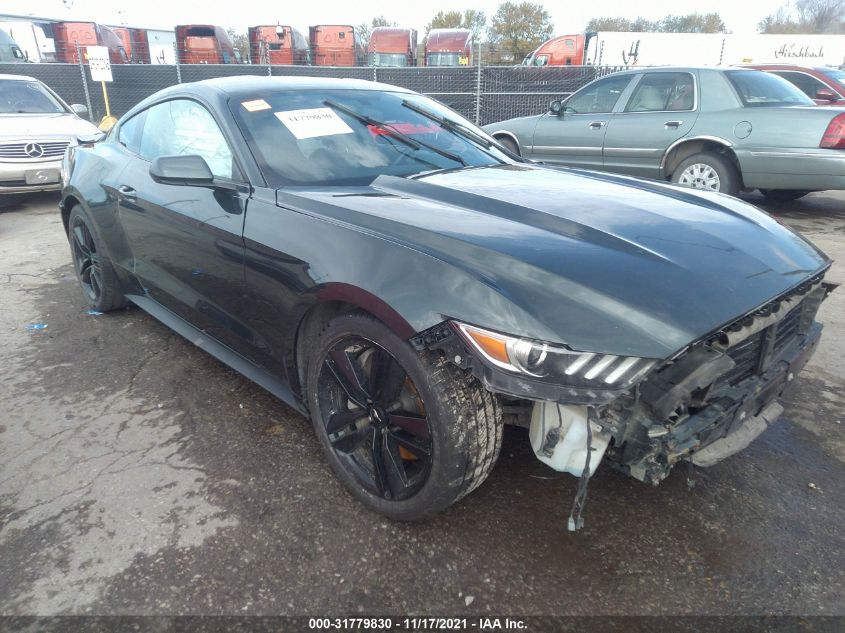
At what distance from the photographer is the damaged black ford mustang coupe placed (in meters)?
1.57

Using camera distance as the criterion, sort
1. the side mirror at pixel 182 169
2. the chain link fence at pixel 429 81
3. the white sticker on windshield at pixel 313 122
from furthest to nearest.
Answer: the chain link fence at pixel 429 81, the white sticker on windshield at pixel 313 122, the side mirror at pixel 182 169

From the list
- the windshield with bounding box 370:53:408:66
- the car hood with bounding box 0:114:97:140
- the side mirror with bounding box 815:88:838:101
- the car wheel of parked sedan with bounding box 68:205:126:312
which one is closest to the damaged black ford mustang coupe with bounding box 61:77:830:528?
the car wheel of parked sedan with bounding box 68:205:126:312

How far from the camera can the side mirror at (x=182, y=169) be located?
2.44m

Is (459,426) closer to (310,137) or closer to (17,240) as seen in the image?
(310,137)

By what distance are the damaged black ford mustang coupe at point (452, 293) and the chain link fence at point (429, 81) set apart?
414 inches

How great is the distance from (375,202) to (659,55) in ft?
85.6

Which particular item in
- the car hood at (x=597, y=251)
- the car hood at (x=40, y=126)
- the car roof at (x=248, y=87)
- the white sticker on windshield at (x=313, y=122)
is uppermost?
the car roof at (x=248, y=87)

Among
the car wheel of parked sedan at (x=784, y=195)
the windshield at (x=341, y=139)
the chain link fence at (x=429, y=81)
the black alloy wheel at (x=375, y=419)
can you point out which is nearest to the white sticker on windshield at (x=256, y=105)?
the windshield at (x=341, y=139)

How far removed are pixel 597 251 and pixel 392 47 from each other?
19.1 meters

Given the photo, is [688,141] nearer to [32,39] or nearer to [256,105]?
[256,105]

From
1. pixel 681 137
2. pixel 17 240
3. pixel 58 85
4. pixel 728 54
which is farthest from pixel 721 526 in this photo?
pixel 728 54

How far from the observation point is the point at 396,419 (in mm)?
1925

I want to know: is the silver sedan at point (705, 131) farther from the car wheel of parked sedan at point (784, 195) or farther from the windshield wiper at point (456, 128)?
the windshield wiper at point (456, 128)

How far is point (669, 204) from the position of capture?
2303mm
